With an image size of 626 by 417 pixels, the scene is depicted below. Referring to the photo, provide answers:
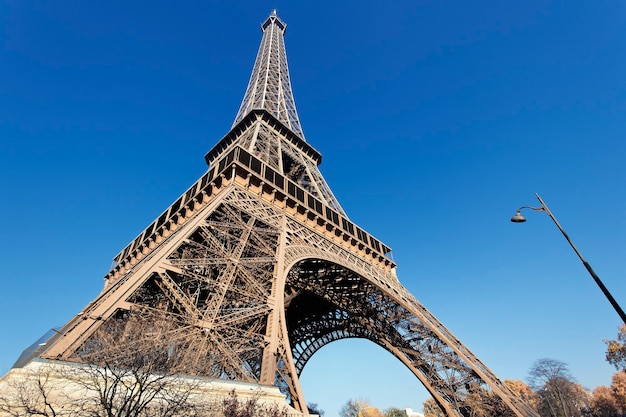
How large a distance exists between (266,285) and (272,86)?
3351 cm

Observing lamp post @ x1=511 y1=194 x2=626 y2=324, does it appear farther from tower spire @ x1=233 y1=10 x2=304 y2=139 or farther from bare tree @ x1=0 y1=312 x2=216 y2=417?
tower spire @ x1=233 y1=10 x2=304 y2=139

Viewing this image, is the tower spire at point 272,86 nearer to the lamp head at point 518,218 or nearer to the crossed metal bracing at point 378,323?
the crossed metal bracing at point 378,323

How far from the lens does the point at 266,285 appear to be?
13.9 metres

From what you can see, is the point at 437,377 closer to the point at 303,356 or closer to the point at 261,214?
the point at 303,356

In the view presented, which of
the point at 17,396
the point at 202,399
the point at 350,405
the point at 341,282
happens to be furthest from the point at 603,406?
the point at 17,396

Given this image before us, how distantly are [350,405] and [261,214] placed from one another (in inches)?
2097

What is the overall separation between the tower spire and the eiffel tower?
189 inches

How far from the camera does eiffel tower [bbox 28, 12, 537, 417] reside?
10.7m

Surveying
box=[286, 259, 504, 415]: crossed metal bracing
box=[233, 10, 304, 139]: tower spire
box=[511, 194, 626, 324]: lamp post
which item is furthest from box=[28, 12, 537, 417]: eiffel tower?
box=[511, 194, 626, 324]: lamp post

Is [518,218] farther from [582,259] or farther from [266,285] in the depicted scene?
[266,285]

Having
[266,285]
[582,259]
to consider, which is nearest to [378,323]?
[266,285]

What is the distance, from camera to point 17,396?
21.6ft

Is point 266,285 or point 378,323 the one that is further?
point 378,323

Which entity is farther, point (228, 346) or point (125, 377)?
point (228, 346)
